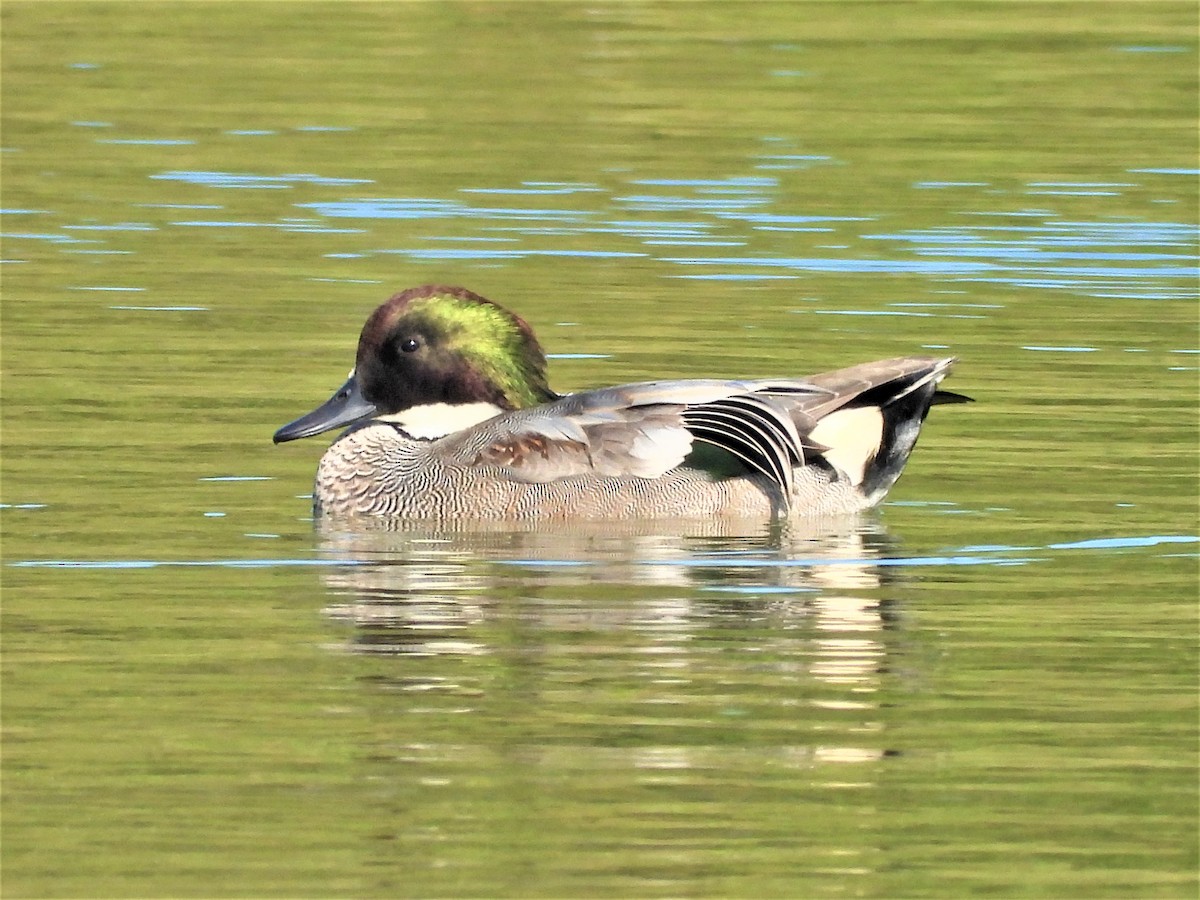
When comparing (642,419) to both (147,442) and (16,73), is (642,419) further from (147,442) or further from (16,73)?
(16,73)

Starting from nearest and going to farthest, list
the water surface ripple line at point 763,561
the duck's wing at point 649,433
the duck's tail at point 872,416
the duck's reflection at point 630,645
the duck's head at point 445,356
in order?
1. the duck's reflection at point 630,645
2. the water surface ripple line at point 763,561
3. the duck's wing at point 649,433
4. the duck's tail at point 872,416
5. the duck's head at point 445,356

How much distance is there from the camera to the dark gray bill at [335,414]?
37.7 feet

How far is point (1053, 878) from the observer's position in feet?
22.1

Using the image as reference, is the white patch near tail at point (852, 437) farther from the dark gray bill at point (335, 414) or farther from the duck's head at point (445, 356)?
the dark gray bill at point (335, 414)

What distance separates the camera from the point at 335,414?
11.6 metres

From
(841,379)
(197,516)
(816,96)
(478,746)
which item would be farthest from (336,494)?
(816,96)

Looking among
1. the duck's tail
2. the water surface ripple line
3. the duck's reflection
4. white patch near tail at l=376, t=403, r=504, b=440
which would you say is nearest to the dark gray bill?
white patch near tail at l=376, t=403, r=504, b=440

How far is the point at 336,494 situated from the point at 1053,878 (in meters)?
4.95

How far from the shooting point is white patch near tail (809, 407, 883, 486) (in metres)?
11.1

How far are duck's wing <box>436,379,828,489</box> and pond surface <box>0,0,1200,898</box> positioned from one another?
259 millimetres

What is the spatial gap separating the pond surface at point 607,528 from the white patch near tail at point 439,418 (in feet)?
1.74

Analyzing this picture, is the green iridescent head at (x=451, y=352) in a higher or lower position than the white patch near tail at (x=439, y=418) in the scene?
higher

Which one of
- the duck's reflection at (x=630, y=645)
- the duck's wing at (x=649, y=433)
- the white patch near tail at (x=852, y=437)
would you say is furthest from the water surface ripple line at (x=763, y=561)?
the white patch near tail at (x=852, y=437)

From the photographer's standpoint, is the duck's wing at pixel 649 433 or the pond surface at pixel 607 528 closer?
the pond surface at pixel 607 528
